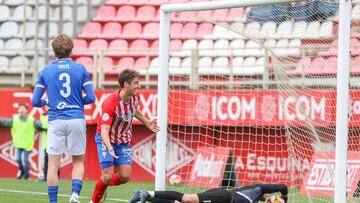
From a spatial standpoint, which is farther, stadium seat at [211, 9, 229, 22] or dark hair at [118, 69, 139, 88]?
stadium seat at [211, 9, 229, 22]

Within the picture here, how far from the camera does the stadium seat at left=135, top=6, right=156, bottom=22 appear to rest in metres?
25.1

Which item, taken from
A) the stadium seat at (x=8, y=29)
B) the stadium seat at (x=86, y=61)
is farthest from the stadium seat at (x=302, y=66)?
the stadium seat at (x=8, y=29)

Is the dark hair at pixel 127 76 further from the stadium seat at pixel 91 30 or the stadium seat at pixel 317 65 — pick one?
the stadium seat at pixel 91 30

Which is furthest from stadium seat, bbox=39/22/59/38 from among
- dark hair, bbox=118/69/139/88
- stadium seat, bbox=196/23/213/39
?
dark hair, bbox=118/69/139/88

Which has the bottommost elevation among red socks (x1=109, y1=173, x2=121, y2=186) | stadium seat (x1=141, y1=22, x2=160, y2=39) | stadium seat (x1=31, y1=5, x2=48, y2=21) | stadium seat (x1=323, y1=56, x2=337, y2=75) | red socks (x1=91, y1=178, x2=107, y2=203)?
red socks (x1=91, y1=178, x2=107, y2=203)

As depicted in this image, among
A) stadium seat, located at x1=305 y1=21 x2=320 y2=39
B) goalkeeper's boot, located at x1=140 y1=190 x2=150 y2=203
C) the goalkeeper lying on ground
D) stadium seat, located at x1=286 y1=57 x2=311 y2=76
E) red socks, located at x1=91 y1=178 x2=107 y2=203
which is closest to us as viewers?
goalkeeper's boot, located at x1=140 y1=190 x2=150 y2=203

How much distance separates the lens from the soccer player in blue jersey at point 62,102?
1141cm

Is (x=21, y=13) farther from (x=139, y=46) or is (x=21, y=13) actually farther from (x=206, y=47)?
(x=206, y=47)

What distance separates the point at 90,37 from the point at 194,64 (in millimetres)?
4989

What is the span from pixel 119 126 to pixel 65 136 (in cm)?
107

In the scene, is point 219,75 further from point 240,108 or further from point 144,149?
point 144,149

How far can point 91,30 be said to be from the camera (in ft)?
83.4

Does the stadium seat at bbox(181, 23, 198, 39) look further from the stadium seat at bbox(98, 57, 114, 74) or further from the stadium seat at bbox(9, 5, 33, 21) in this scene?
the stadium seat at bbox(9, 5, 33, 21)

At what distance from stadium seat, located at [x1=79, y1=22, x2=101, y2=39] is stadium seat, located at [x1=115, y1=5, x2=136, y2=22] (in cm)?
53
